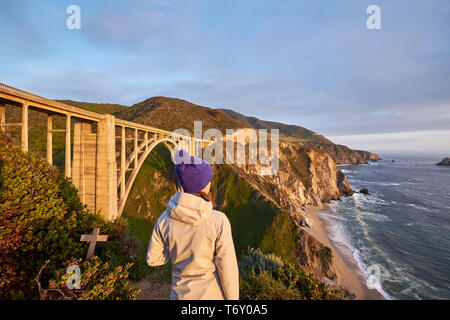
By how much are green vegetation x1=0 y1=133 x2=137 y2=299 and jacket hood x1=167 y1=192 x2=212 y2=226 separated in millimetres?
3277

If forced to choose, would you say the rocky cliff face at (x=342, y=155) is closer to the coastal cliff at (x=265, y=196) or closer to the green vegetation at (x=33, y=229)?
the coastal cliff at (x=265, y=196)


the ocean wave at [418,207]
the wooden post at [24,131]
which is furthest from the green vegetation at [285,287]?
the ocean wave at [418,207]

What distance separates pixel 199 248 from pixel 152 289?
590 centimetres

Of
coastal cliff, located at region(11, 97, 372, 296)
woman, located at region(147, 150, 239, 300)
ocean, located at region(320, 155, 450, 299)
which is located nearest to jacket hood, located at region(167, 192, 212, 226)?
woman, located at region(147, 150, 239, 300)

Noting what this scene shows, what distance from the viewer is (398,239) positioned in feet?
83.6

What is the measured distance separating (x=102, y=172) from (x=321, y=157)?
177 feet

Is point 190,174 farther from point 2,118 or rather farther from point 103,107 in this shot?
point 103,107

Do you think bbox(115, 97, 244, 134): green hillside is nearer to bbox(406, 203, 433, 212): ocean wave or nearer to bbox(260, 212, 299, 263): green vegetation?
bbox(260, 212, 299, 263): green vegetation

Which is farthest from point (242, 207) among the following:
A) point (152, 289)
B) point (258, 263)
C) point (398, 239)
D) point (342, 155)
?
point (342, 155)

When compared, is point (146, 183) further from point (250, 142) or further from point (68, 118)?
point (250, 142)

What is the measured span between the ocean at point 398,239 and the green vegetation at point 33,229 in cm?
2370

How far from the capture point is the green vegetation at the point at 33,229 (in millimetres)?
4430
